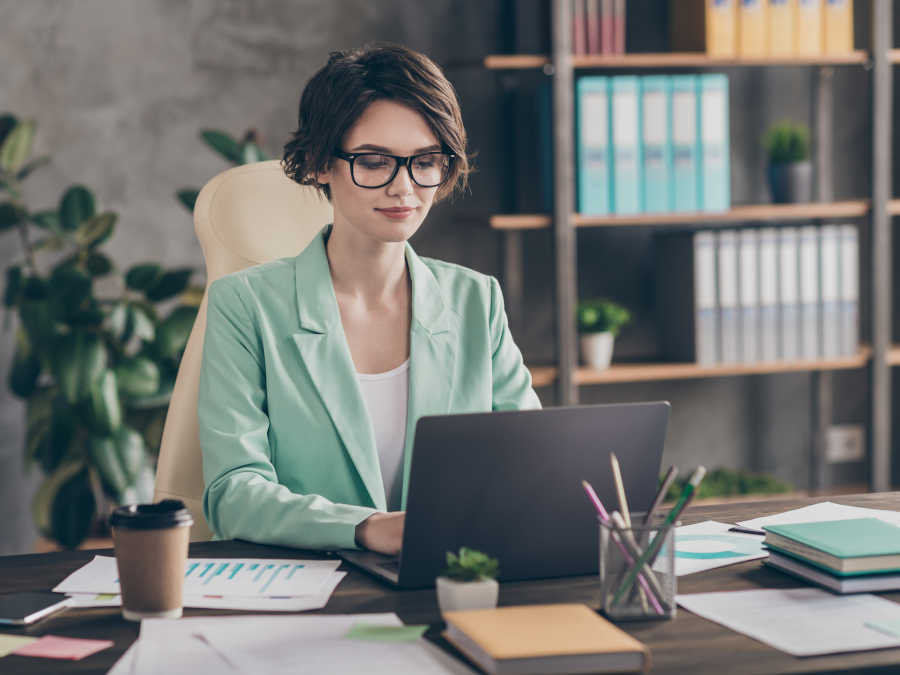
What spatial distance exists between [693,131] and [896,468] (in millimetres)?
1346

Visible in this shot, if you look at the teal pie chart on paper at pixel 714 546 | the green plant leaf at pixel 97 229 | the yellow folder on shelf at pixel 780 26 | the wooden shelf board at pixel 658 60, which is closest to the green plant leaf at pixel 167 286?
the green plant leaf at pixel 97 229

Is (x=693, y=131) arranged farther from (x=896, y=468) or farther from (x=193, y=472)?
(x=193, y=472)

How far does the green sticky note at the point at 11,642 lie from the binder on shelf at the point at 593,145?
7.18ft

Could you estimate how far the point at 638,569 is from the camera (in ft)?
3.26

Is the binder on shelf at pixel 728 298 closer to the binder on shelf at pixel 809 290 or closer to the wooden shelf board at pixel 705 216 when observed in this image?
the wooden shelf board at pixel 705 216

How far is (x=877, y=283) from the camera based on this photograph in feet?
10.1

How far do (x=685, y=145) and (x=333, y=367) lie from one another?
5.73 ft

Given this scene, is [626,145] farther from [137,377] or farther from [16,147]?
[16,147]

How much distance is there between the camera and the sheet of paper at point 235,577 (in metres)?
1.09

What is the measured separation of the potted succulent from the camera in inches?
38.7

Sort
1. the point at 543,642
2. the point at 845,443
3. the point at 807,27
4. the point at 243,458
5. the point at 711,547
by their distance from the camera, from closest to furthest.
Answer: the point at 543,642 → the point at 711,547 → the point at 243,458 → the point at 807,27 → the point at 845,443

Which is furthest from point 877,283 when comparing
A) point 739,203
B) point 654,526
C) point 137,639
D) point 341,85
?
point 137,639

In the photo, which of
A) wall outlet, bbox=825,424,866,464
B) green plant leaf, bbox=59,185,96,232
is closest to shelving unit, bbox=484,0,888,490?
wall outlet, bbox=825,424,866,464

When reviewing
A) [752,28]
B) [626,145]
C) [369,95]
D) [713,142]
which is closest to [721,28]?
[752,28]
